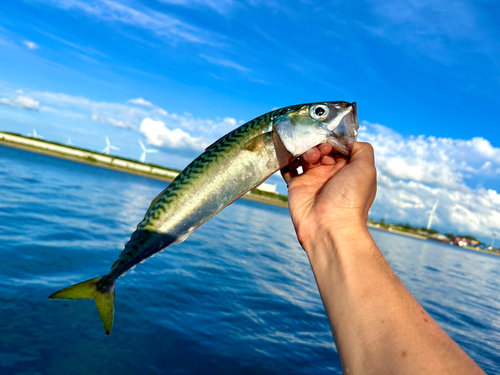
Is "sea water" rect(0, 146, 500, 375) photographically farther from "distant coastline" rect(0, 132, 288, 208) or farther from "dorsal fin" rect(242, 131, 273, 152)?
"distant coastline" rect(0, 132, 288, 208)

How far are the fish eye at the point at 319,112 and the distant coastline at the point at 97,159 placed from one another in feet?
269

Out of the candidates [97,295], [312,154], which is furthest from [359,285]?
[97,295]

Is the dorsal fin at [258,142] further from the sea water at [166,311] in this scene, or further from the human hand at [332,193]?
the sea water at [166,311]

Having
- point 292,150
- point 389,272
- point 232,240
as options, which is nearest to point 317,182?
point 292,150

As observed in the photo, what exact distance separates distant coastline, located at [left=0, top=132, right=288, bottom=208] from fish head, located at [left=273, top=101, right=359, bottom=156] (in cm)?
8207

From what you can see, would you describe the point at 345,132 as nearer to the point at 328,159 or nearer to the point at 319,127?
the point at 319,127

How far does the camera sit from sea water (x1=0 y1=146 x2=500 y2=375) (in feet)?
19.3

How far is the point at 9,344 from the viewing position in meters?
5.49

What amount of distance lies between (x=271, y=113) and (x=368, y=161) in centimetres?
122

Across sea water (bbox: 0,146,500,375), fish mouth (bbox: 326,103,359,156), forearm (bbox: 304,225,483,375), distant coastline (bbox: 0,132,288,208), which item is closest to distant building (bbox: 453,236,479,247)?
distant coastline (bbox: 0,132,288,208)

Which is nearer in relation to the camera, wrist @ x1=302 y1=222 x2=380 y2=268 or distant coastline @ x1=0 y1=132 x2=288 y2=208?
wrist @ x1=302 y1=222 x2=380 y2=268

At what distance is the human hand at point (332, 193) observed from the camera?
3242mm

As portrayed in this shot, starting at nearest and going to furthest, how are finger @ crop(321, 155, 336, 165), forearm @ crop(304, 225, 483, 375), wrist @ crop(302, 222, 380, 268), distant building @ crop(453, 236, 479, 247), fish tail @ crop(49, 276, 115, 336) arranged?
1. forearm @ crop(304, 225, 483, 375)
2. wrist @ crop(302, 222, 380, 268)
3. fish tail @ crop(49, 276, 115, 336)
4. finger @ crop(321, 155, 336, 165)
5. distant building @ crop(453, 236, 479, 247)

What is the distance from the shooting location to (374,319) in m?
2.23
